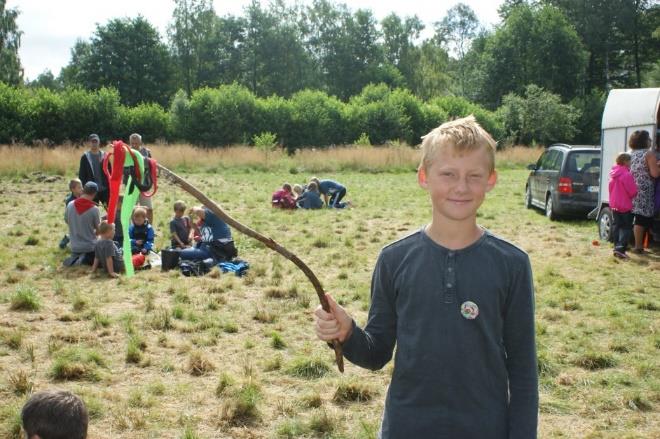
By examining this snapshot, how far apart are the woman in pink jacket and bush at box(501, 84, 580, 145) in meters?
37.0

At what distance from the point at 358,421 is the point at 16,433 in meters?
2.27

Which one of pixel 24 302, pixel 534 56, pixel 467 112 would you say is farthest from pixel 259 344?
pixel 534 56

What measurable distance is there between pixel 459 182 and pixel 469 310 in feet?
1.28

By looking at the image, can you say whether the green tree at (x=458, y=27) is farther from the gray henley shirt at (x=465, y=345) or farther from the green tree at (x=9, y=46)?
the gray henley shirt at (x=465, y=345)

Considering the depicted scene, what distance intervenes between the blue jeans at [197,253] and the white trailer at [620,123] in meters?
6.87

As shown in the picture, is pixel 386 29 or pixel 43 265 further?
pixel 386 29

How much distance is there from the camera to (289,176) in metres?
28.0

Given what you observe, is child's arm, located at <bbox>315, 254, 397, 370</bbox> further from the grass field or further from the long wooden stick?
the grass field

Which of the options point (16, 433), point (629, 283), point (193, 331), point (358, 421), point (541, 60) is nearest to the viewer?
point (16, 433)

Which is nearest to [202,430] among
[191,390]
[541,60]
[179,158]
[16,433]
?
[191,390]

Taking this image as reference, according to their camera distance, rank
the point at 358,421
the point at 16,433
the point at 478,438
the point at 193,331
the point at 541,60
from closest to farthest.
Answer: the point at 478,438 → the point at 16,433 → the point at 358,421 → the point at 193,331 → the point at 541,60

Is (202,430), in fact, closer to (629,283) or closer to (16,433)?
(16,433)

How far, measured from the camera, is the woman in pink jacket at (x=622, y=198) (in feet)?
35.5

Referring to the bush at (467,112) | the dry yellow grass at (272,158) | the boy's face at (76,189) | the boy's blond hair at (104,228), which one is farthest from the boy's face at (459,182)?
the bush at (467,112)
